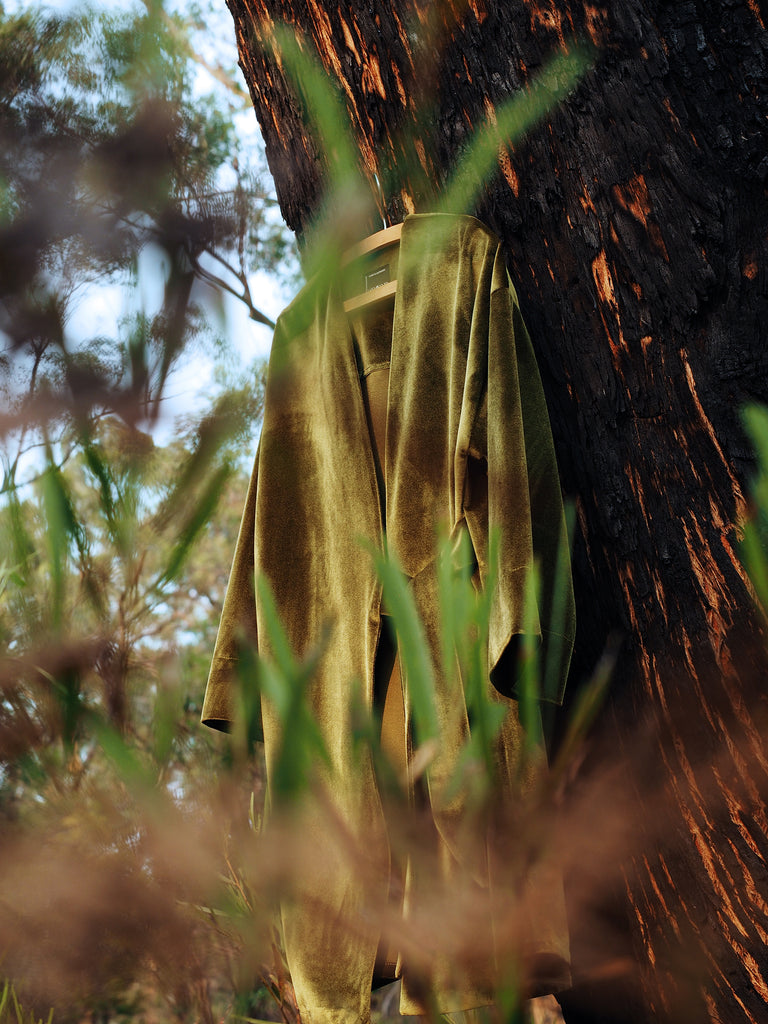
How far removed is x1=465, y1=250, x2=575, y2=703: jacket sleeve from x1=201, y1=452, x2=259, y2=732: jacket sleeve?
Answer: 35 centimetres

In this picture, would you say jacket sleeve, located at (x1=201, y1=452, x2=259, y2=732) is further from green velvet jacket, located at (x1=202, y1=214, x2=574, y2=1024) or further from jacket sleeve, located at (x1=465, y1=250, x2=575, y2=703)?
jacket sleeve, located at (x1=465, y1=250, x2=575, y2=703)

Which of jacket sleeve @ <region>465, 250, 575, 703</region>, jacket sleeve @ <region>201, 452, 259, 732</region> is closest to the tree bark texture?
Answer: jacket sleeve @ <region>465, 250, 575, 703</region>

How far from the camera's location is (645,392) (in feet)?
3.04

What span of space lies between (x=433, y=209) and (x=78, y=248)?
0.75 metres

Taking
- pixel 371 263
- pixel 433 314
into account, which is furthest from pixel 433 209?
pixel 433 314

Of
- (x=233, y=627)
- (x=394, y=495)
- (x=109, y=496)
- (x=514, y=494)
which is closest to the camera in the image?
(x=109, y=496)

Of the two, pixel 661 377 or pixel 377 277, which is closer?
pixel 661 377

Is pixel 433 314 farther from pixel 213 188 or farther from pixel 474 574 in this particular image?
pixel 213 188

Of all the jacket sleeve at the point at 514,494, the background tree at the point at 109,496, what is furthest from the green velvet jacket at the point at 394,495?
the background tree at the point at 109,496

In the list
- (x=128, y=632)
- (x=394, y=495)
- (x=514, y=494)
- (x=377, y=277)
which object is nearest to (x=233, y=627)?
(x=394, y=495)

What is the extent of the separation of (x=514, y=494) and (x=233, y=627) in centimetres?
46

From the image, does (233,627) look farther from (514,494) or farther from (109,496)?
(109,496)

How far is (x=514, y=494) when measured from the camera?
847mm

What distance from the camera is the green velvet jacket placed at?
0.84 m
